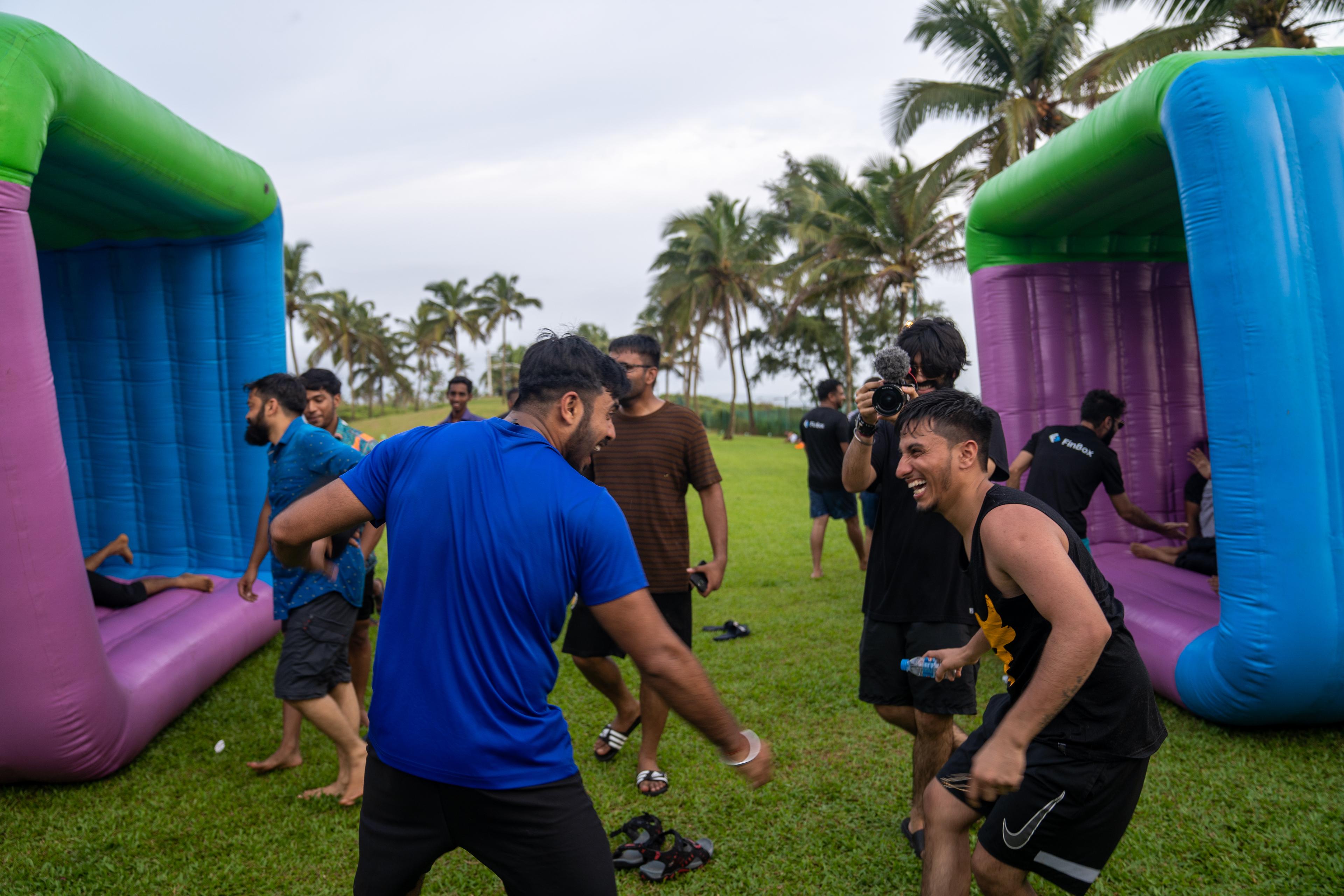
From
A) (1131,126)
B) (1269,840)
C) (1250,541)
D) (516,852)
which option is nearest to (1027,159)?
(1131,126)

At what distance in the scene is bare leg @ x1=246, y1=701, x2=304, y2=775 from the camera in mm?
4352

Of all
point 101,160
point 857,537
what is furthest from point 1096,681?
point 857,537

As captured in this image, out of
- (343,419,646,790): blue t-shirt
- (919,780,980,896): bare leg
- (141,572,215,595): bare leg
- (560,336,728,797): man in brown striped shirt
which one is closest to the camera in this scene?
(343,419,646,790): blue t-shirt

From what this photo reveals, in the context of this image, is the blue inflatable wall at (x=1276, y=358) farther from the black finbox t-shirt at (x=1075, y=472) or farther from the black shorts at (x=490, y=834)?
the black shorts at (x=490, y=834)

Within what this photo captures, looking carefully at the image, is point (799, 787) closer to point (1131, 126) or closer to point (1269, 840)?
point (1269, 840)

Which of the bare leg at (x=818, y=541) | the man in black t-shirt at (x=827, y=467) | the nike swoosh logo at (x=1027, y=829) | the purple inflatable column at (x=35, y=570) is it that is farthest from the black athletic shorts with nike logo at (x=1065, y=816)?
the bare leg at (x=818, y=541)

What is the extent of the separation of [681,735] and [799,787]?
34.4 inches

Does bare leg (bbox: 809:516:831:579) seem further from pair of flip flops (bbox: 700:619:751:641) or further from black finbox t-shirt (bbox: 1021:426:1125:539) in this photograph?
black finbox t-shirt (bbox: 1021:426:1125:539)

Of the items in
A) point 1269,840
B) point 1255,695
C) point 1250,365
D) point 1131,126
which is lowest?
point 1269,840

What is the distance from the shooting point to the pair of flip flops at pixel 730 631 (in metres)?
6.65

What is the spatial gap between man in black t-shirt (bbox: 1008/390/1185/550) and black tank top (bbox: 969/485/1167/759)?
328cm

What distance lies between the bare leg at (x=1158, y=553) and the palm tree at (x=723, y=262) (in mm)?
26981

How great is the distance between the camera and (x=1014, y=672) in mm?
2367

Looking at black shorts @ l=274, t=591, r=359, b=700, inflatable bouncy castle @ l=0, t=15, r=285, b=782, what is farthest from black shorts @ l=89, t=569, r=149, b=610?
black shorts @ l=274, t=591, r=359, b=700
